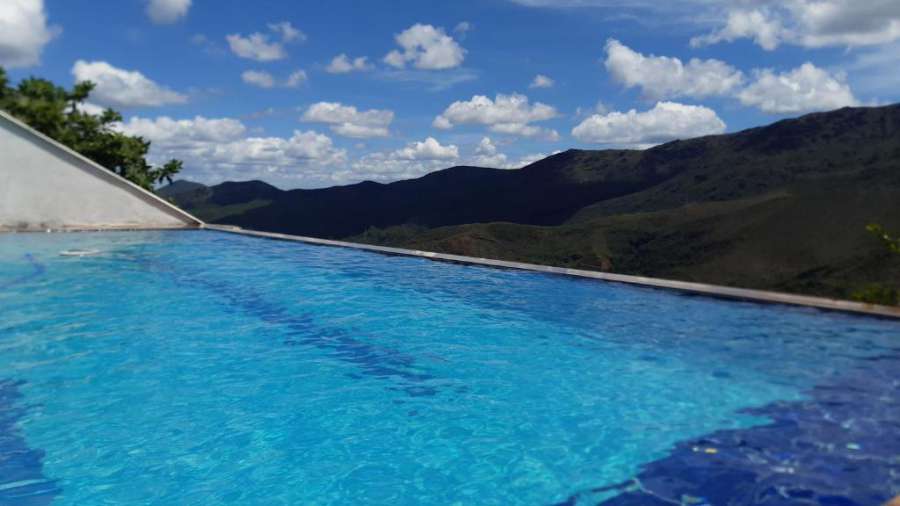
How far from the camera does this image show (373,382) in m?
4.80

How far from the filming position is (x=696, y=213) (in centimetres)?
7812

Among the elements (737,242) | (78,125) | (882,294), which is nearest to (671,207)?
(737,242)

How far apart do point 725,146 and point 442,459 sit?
398ft

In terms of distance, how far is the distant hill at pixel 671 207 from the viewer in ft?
194

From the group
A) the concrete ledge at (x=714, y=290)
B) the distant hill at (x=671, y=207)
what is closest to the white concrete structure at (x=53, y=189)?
the concrete ledge at (x=714, y=290)

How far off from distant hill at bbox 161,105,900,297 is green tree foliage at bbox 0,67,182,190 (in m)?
37.9

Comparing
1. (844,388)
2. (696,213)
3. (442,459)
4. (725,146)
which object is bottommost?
(442,459)

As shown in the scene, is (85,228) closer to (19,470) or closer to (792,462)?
(19,470)

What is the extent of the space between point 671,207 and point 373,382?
93430mm

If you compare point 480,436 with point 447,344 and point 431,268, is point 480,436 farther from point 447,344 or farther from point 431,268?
point 431,268

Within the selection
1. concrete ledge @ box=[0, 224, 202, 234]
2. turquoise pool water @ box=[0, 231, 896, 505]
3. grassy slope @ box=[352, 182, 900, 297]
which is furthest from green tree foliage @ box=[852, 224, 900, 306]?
grassy slope @ box=[352, 182, 900, 297]

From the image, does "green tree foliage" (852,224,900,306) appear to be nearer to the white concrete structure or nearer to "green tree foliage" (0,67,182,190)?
the white concrete structure

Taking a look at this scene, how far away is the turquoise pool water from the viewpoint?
10.6 ft

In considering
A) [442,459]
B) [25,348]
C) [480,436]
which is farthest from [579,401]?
[25,348]
